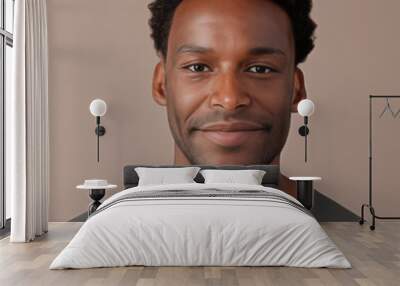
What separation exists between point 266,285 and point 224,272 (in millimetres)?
488

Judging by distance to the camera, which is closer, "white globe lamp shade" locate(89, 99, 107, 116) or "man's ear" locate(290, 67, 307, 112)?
"white globe lamp shade" locate(89, 99, 107, 116)

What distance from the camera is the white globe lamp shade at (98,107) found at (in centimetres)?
755

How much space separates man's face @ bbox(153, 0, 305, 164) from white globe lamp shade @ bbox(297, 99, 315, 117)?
0.45 feet

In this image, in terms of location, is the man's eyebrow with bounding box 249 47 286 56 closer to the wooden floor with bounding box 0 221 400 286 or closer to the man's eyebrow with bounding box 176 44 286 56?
the man's eyebrow with bounding box 176 44 286 56

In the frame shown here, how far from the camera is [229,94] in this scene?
733cm

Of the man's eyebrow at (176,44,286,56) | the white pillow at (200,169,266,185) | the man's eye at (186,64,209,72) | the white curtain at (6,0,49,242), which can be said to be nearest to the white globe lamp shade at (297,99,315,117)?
the man's eyebrow at (176,44,286,56)

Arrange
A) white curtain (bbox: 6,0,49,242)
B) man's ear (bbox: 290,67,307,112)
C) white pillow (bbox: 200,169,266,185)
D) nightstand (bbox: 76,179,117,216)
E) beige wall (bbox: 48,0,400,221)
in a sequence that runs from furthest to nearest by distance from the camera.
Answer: beige wall (bbox: 48,0,400,221) → man's ear (bbox: 290,67,307,112) → nightstand (bbox: 76,179,117,216) → white pillow (bbox: 200,169,266,185) → white curtain (bbox: 6,0,49,242)

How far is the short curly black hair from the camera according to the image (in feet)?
25.1

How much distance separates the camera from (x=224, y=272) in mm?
4551

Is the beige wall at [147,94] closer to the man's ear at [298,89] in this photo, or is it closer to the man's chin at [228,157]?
the man's ear at [298,89]

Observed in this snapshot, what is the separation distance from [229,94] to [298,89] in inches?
38.5

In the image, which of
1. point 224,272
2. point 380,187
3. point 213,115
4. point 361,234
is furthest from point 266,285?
point 380,187

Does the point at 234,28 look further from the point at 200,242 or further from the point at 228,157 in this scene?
the point at 200,242

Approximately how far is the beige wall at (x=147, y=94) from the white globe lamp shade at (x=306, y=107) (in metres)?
0.26
